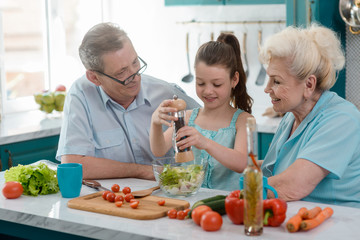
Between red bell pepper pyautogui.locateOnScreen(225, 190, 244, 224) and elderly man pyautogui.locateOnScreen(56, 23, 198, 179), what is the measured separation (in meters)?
0.79

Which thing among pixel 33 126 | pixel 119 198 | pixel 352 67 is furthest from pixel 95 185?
pixel 352 67

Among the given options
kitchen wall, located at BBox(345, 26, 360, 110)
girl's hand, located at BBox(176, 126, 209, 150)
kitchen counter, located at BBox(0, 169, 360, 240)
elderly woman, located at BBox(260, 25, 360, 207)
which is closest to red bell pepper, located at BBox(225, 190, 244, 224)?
kitchen counter, located at BBox(0, 169, 360, 240)

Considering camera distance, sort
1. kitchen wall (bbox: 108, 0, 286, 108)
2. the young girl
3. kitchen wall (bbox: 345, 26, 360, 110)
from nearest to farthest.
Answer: the young girl → kitchen wall (bbox: 345, 26, 360, 110) → kitchen wall (bbox: 108, 0, 286, 108)

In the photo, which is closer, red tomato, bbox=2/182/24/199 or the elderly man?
red tomato, bbox=2/182/24/199

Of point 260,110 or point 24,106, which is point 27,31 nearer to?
point 24,106

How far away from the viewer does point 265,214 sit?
1592 mm

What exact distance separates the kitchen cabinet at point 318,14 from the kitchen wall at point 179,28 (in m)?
0.62

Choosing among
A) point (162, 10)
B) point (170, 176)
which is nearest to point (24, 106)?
point (162, 10)

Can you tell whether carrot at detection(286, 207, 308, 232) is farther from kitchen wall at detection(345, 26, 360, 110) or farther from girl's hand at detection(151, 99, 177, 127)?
kitchen wall at detection(345, 26, 360, 110)

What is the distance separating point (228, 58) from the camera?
236 cm

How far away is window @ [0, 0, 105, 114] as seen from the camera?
4.25m

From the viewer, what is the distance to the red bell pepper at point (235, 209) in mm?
1604

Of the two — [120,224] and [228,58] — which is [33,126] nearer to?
[228,58]

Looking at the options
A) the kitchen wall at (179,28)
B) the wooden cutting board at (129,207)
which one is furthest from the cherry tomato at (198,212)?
the kitchen wall at (179,28)
